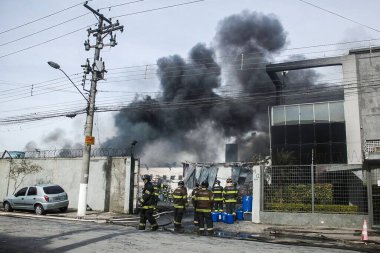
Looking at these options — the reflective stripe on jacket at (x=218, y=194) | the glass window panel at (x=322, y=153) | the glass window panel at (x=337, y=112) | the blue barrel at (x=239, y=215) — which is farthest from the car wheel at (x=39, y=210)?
the glass window panel at (x=337, y=112)

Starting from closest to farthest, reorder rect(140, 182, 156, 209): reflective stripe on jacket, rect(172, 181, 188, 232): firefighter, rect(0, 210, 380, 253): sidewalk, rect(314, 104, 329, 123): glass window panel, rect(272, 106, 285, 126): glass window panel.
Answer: rect(0, 210, 380, 253): sidewalk
rect(140, 182, 156, 209): reflective stripe on jacket
rect(172, 181, 188, 232): firefighter
rect(314, 104, 329, 123): glass window panel
rect(272, 106, 285, 126): glass window panel

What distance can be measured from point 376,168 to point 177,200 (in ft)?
24.7

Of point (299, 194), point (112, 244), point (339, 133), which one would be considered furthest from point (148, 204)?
point (339, 133)

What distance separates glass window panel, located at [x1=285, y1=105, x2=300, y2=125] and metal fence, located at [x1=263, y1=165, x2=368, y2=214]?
13.1 m

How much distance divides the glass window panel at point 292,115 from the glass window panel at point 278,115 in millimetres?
363

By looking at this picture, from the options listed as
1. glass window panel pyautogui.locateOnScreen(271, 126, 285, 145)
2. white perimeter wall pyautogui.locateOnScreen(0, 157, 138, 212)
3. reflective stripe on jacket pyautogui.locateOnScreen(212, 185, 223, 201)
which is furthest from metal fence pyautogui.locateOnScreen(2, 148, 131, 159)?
glass window panel pyautogui.locateOnScreen(271, 126, 285, 145)

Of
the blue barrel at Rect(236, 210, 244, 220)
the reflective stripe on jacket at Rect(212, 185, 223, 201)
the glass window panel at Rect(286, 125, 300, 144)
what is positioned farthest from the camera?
the glass window panel at Rect(286, 125, 300, 144)

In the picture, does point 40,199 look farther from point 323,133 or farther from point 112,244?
point 323,133

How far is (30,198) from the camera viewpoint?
17656mm

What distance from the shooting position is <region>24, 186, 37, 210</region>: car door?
17531mm

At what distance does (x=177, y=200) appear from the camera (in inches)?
472

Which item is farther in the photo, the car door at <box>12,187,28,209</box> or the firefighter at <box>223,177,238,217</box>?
the car door at <box>12,187,28,209</box>

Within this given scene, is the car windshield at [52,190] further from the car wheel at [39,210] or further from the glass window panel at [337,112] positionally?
the glass window panel at [337,112]

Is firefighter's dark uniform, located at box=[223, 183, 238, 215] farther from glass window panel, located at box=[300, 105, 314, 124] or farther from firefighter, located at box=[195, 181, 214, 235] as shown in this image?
glass window panel, located at box=[300, 105, 314, 124]
